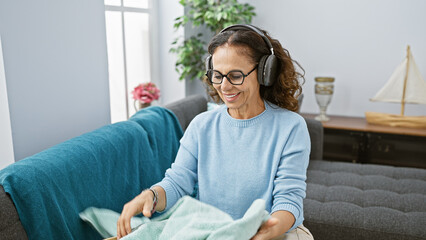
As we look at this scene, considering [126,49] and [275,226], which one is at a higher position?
[126,49]

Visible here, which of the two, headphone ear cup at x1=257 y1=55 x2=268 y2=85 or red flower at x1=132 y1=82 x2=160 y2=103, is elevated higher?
headphone ear cup at x1=257 y1=55 x2=268 y2=85

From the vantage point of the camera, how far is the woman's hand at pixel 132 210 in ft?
3.39

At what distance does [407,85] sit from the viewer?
303cm

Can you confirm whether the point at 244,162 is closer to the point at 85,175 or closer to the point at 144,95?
the point at 85,175

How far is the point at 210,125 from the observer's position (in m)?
1.34

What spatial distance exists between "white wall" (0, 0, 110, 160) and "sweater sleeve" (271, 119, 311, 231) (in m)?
1.03

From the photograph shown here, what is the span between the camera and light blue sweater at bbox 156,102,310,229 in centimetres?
118

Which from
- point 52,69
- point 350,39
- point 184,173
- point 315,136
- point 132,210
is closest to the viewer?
point 132,210

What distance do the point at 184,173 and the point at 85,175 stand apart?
37 centimetres

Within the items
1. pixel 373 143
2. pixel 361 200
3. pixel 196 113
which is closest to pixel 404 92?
pixel 373 143

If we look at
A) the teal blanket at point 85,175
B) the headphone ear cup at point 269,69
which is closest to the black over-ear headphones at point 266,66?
the headphone ear cup at point 269,69

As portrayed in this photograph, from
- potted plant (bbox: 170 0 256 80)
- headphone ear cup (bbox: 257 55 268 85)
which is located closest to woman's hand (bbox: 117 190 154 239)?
headphone ear cup (bbox: 257 55 268 85)

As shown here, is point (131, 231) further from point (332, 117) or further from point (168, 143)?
point (332, 117)

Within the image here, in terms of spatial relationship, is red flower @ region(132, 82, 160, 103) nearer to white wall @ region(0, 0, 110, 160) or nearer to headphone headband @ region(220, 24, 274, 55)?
white wall @ region(0, 0, 110, 160)
